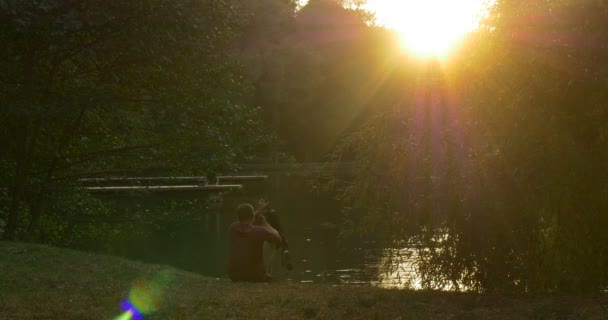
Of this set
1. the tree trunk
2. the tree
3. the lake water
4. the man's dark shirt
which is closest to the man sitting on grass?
the man's dark shirt

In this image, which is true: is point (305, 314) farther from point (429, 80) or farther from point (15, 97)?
point (15, 97)

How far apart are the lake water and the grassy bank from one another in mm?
2483

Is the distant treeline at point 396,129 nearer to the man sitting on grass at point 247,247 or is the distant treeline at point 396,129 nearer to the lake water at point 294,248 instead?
the lake water at point 294,248

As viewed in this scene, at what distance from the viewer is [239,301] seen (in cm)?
852

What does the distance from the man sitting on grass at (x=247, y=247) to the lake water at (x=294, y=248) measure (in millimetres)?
1622

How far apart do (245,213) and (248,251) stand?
55 cm

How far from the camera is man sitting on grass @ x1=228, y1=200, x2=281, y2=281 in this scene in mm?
11484

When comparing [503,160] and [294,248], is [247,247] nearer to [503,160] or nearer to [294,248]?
[503,160]

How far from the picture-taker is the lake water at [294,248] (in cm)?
1778

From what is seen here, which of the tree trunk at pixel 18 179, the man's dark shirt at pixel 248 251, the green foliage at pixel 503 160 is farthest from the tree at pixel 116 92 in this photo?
the green foliage at pixel 503 160

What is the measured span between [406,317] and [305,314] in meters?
0.99

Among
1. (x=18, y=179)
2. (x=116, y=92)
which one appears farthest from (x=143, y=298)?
(x=18, y=179)

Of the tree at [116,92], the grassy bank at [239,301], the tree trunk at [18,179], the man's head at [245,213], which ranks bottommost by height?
the grassy bank at [239,301]

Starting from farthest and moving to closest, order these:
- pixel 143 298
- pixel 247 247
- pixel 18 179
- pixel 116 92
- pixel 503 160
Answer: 1. pixel 18 179
2. pixel 116 92
3. pixel 247 247
4. pixel 503 160
5. pixel 143 298
